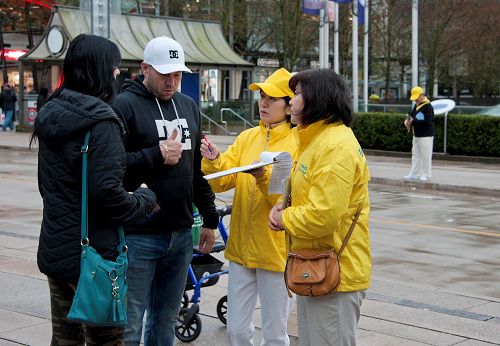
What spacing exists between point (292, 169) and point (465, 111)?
24.2 metres

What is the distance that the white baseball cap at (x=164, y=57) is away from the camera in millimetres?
4656

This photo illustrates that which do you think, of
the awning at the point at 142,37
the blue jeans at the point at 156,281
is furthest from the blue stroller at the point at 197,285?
the awning at the point at 142,37

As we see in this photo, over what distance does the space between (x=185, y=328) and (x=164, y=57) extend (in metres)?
2.39

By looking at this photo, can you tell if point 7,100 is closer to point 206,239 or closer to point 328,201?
point 206,239

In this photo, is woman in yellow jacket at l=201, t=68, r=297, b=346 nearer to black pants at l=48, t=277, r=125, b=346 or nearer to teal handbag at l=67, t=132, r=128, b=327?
black pants at l=48, t=277, r=125, b=346

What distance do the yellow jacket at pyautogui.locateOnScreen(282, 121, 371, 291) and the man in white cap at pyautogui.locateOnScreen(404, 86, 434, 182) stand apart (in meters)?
→ 14.8

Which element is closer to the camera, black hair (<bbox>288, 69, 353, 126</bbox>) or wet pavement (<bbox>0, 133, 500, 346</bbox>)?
black hair (<bbox>288, 69, 353, 126</bbox>)

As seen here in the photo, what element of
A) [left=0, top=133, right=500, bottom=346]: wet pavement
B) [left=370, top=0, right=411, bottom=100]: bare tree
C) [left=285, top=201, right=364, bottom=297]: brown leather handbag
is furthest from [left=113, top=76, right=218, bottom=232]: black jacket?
[left=370, top=0, right=411, bottom=100]: bare tree

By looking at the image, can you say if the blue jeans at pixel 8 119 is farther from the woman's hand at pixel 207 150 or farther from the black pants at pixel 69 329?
the black pants at pixel 69 329

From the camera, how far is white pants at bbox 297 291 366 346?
4043 mm

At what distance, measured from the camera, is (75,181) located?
391 centimetres

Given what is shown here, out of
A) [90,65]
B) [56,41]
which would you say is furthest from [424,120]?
[56,41]

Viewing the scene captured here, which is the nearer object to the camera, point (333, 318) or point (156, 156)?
point (333, 318)

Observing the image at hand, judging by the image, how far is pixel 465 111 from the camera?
27.6 m
